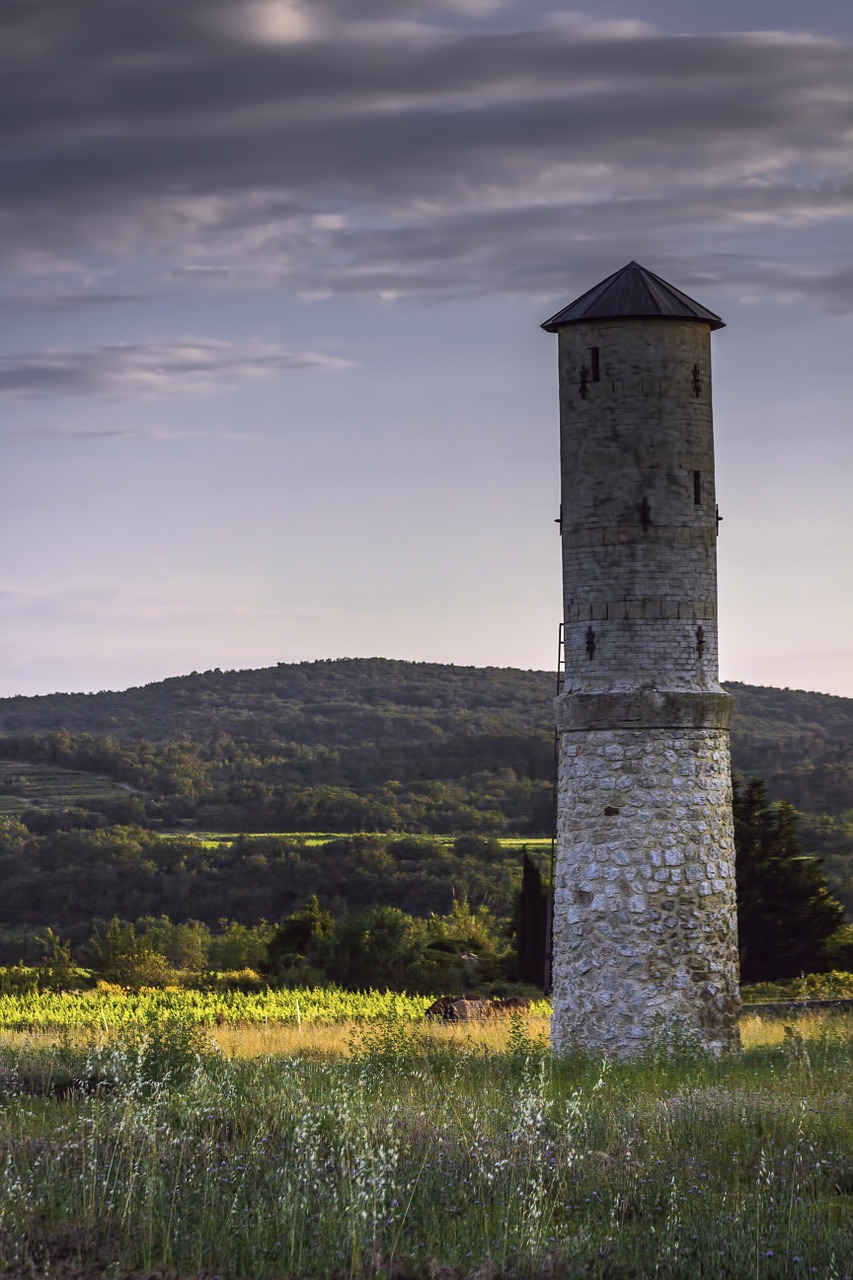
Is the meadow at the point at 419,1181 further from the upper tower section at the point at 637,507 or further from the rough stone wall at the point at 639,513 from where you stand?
the rough stone wall at the point at 639,513

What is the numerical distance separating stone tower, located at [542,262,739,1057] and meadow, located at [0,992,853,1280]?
11.0 feet

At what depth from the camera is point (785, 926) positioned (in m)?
A: 28.7

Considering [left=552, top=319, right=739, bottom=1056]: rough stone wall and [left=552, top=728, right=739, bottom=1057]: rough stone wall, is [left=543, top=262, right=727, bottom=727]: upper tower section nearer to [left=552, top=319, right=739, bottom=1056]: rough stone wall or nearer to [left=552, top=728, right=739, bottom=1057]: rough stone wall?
[left=552, top=319, right=739, bottom=1056]: rough stone wall

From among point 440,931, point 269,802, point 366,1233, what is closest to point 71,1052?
point 366,1233

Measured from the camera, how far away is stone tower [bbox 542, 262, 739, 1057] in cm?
1703

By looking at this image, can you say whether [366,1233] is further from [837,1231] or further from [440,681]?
[440,681]

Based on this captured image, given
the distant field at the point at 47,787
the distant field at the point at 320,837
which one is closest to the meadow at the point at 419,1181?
the distant field at the point at 320,837

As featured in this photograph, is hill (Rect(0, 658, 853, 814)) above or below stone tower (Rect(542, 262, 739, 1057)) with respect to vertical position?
above

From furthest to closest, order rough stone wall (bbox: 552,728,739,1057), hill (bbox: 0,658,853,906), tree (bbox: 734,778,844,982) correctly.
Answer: hill (bbox: 0,658,853,906), tree (bbox: 734,778,844,982), rough stone wall (bbox: 552,728,739,1057)

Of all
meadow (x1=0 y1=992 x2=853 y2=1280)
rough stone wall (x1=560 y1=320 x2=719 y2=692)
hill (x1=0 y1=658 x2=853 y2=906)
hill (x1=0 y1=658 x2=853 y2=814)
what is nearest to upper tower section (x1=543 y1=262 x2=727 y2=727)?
rough stone wall (x1=560 y1=320 x2=719 y2=692)

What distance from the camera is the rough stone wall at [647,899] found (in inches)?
668

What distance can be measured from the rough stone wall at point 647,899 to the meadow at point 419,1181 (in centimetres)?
327

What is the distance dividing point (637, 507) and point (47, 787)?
271 ft

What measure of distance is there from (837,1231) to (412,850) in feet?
188
